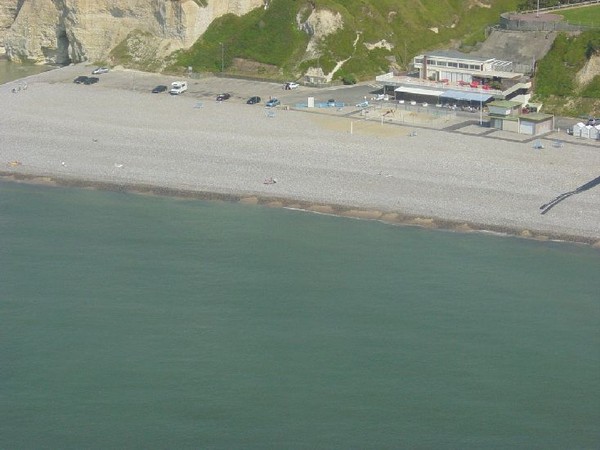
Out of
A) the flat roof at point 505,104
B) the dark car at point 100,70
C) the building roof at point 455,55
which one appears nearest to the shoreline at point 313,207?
the flat roof at point 505,104

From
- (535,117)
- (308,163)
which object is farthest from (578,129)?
(308,163)

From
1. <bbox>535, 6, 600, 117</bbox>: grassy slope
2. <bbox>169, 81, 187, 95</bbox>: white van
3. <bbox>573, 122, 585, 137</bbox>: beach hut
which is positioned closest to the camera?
<bbox>573, 122, 585, 137</bbox>: beach hut

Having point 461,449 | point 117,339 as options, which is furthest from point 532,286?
point 117,339

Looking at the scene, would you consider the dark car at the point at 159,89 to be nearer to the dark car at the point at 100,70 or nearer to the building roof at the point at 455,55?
the dark car at the point at 100,70

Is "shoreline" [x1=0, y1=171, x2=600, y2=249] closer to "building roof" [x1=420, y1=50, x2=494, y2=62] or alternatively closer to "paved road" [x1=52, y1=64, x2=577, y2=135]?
"paved road" [x1=52, y1=64, x2=577, y2=135]

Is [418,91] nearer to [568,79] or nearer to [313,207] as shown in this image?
[568,79]

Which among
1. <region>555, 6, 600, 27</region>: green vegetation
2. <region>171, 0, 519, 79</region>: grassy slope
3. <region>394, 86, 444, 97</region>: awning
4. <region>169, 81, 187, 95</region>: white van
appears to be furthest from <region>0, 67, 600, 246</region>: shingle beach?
<region>555, 6, 600, 27</region>: green vegetation

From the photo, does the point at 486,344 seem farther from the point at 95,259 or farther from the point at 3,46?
the point at 3,46

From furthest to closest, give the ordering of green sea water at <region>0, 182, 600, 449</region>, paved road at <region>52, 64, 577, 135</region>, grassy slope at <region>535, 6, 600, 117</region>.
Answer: paved road at <region>52, 64, 577, 135</region>, grassy slope at <region>535, 6, 600, 117</region>, green sea water at <region>0, 182, 600, 449</region>
